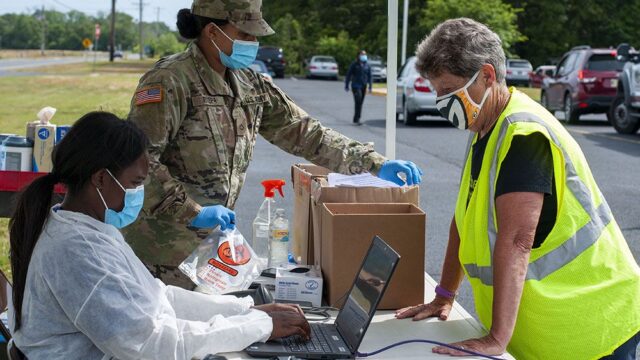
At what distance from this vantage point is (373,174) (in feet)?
12.8

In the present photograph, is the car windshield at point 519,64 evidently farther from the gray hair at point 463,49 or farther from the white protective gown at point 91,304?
the white protective gown at point 91,304

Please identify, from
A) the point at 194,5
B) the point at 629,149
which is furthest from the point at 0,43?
the point at 194,5

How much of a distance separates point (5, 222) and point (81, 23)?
147280mm

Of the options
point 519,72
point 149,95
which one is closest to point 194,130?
point 149,95

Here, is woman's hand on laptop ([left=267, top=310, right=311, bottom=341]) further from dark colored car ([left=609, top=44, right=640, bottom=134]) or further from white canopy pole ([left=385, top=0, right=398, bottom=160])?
dark colored car ([left=609, top=44, right=640, bottom=134])

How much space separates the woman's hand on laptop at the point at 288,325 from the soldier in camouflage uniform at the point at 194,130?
77 centimetres

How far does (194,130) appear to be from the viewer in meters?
3.59

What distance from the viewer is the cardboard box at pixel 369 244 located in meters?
3.29

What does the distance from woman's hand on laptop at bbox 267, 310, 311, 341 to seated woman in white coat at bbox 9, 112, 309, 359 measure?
218 millimetres

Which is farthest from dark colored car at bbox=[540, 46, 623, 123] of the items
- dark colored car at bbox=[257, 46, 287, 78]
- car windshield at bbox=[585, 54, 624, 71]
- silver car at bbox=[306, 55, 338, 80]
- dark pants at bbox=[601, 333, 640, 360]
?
silver car at bbox=[306, 55, 338, 80]

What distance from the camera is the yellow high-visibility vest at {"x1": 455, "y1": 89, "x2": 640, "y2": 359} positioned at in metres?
2.66

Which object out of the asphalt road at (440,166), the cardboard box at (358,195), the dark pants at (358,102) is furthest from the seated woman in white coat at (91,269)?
the dark pants at (358,102)

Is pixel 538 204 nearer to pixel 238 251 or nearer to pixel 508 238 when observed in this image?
pixel 508 238

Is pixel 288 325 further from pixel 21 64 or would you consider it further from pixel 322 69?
pixel 21 64
